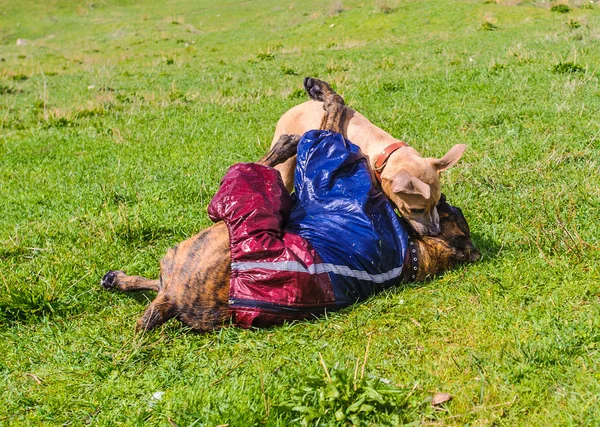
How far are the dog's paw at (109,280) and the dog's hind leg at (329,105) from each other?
97.1 inches

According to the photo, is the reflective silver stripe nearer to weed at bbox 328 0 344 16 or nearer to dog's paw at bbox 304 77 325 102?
dog's paw at bbox 304 77 325 102

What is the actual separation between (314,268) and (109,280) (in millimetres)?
1978

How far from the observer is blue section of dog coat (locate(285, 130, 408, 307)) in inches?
169

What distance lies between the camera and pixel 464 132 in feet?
28.5

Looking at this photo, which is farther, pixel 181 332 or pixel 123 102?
pixel 123 102

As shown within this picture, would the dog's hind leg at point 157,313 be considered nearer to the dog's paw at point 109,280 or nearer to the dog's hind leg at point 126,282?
the dog's hind leg at point 126,282

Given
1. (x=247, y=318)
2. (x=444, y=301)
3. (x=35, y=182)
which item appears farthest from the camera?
(x=35, y=182)

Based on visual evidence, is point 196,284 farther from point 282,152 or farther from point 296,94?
point 296,94

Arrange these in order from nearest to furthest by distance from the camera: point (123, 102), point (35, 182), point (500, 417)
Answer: point (500, 417), point (35, 182), point (123, 102)

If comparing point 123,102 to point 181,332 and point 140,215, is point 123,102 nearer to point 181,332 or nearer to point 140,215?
point 140,215

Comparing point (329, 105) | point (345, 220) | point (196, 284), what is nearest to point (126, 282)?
point (196, 284)

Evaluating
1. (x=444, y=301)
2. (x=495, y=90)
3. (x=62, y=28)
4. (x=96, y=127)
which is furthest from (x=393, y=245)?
(x=62, y=28)

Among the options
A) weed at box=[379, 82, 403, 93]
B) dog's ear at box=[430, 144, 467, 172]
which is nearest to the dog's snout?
dog's ear at box=[430, 144, 467, 172]

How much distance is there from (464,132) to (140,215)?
4779 mm
